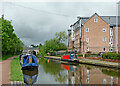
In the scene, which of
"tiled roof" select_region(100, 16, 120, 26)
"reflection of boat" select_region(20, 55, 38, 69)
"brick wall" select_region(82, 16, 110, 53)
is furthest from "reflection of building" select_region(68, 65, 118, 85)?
"tiled roof" select_region(100, 16, 120, 26)

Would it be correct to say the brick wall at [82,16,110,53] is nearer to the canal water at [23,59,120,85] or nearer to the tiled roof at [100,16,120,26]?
the tiled roof at [100,16,120,26]

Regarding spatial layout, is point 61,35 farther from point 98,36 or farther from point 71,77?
point 71,77

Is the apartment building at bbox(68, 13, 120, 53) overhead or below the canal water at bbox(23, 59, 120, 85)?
overhead

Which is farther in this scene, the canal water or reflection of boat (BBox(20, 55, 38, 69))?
reflection of boat (BBox(20, 55, 38, 69))

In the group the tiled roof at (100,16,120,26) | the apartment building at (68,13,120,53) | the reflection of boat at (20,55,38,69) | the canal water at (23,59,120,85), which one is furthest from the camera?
the tiled roof at (100,16,120,26)

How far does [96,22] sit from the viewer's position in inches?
1811

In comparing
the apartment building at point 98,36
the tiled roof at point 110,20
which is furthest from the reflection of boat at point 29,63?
the tiled roof at point 110,20

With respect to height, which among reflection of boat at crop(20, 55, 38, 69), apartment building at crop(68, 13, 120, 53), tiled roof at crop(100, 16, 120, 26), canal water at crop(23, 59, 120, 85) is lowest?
canal water at crop(23, 59, 120, 85)

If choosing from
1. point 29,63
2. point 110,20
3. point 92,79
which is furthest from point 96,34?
point 92,79

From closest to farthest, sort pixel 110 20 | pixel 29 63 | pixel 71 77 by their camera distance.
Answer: pixel 71 77, pixel 29 63, pixel 110 20

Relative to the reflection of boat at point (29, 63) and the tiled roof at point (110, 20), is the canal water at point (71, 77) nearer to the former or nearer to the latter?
the reflection of boat at point (29, 63)

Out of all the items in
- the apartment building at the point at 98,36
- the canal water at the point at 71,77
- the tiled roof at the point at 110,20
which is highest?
the tiled roof at the point at 110,20

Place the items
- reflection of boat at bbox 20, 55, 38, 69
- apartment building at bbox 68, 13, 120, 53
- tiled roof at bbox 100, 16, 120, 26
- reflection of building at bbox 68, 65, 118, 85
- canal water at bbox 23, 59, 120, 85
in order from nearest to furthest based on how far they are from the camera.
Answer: reflection of building at bbox 68, 65, 118, 85 < canal water at bbox 23, 59, 120, 85 < reflection of boat at bbox 20, 55, 38, 69 < apartment building at bbox 68, 13, 120, 53 < tiled roof at bbox 100, 16, 120, 26

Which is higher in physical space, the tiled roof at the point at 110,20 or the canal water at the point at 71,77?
the tiled roof at the point at 110,20
